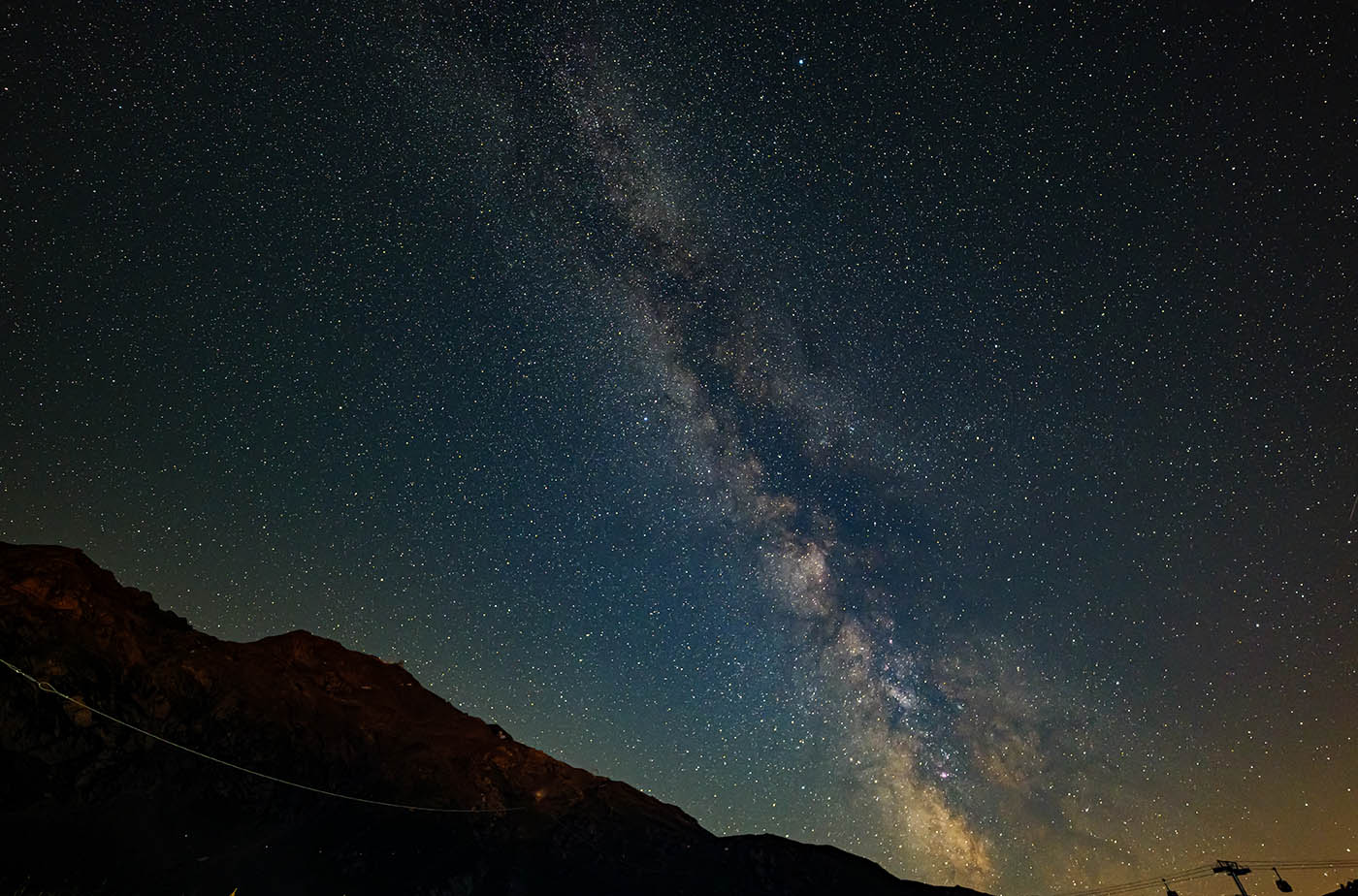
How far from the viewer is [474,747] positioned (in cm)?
6812

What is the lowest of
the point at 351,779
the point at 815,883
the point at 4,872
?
the point at 4,872

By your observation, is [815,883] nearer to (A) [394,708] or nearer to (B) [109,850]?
(A) [394,708]

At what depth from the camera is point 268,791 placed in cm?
5356

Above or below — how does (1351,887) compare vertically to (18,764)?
above

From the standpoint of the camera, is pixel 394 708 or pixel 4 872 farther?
pixel 394 708

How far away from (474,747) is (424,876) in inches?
798

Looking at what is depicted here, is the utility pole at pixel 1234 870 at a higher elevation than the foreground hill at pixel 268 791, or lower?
higher

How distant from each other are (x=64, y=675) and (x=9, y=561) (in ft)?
42.4

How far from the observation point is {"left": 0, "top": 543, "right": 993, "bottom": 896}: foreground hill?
4356 cm

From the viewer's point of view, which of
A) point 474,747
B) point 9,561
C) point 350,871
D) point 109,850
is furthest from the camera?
point 474,747

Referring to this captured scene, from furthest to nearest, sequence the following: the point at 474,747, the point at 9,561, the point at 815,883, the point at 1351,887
A: the point at 474,747
the point at 815,883
the point at 9,561
the point at 1351,887

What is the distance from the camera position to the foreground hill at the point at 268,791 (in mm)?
43562

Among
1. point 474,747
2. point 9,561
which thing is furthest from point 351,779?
point 9,561

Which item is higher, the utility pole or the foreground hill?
the utility pole
